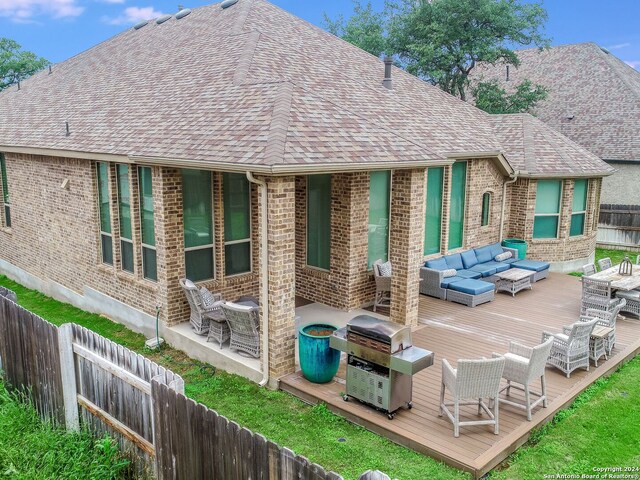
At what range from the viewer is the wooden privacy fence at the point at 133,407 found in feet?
14.8

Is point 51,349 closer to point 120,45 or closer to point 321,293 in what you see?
point 321,293

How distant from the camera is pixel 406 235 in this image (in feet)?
31.9

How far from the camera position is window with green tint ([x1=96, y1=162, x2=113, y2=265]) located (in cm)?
1101

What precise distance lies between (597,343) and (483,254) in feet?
19.0

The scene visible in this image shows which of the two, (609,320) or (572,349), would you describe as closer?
(572,349)

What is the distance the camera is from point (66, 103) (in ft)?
48.4

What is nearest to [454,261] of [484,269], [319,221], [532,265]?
[484,269]

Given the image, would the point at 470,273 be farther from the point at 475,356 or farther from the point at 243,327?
the point at 243,327

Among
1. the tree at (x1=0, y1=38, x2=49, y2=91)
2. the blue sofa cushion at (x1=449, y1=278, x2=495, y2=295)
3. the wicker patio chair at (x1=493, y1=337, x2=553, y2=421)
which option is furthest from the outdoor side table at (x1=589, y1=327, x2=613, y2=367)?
the tree at (x1=0, y1=38, x2=49, y2=91)

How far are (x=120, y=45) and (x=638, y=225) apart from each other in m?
19.2

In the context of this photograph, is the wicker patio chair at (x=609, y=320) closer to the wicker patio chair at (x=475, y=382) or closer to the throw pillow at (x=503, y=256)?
the wicker patio chair at (x=475, y=382)

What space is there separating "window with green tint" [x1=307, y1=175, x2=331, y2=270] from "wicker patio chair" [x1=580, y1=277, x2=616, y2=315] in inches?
214

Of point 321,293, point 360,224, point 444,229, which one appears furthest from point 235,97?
point 444,229

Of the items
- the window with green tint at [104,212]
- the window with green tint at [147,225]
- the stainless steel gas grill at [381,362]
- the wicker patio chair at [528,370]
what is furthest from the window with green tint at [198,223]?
→ the wicker patio chair at [528,370]
